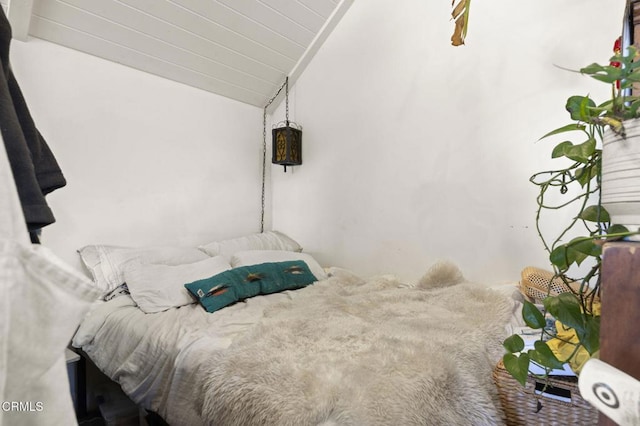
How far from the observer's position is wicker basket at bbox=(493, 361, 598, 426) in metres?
0.82

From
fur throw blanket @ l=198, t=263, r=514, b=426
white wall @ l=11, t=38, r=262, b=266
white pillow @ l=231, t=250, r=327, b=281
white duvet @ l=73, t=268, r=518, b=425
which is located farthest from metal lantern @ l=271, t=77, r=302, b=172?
fur throw blanket @ l=198, t=263, r=514, b=426

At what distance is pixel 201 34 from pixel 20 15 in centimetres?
94

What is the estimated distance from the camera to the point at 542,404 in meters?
0.87

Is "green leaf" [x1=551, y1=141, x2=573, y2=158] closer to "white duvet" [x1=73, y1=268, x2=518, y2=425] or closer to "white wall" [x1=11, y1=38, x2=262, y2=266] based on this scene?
"white duvet" [x1=73, y1=268, x2=518, y2=425]

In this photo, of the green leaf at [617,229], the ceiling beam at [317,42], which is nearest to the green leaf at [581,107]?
the green leaf at [617,229]

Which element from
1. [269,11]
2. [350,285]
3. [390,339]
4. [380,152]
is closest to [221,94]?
[269,11]

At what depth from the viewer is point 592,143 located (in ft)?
1.90

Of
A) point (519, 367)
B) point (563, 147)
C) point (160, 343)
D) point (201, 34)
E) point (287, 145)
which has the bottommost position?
point (160, 343)

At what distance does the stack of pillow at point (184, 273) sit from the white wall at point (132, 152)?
21 centimetres

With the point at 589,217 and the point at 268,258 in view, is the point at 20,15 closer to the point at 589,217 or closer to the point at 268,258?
the point at 268,258

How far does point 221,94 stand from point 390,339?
92.3 inches

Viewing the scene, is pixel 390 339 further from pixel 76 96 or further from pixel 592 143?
pixel 76 96

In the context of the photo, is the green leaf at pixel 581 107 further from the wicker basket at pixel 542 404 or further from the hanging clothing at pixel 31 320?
the hanging clothing at pixel 31 320

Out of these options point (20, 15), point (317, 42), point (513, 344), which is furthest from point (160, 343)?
point (317, 42)
